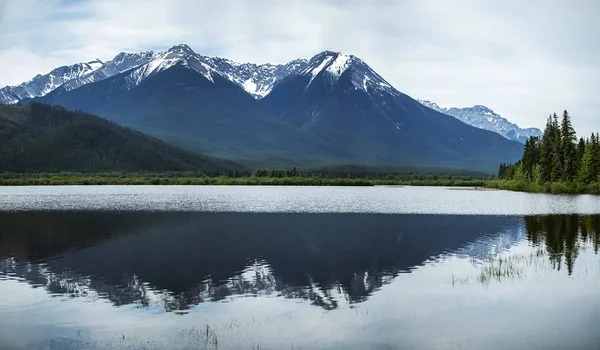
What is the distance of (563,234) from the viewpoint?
61.0m

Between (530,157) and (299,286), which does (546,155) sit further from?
(299,286)

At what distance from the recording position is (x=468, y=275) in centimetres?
3956

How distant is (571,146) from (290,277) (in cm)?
12686

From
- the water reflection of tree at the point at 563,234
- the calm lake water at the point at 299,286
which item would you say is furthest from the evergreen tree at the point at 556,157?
the calm lake water at the point at 299,286

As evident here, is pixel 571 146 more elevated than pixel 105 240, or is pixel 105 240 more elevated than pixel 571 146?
pixel 571 146

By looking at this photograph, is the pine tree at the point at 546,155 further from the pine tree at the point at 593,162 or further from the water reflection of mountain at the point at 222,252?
the water reflection of mountain at the point at 222,252

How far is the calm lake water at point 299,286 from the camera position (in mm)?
25766

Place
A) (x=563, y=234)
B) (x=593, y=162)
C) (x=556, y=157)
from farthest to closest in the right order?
(x=556, y=157) → (x=593, y=162) → (x=563, y=234)

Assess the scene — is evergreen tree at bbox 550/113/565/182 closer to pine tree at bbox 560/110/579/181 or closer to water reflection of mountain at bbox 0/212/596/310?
pine tree at bbox 560/110/579/181

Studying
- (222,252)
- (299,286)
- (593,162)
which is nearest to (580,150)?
(593,162)

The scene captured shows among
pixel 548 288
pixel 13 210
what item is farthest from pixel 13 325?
pixel 13 210

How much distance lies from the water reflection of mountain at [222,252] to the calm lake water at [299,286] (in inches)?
6.5

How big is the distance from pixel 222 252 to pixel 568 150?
121 metres

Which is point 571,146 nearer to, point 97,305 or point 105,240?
point 105,240
